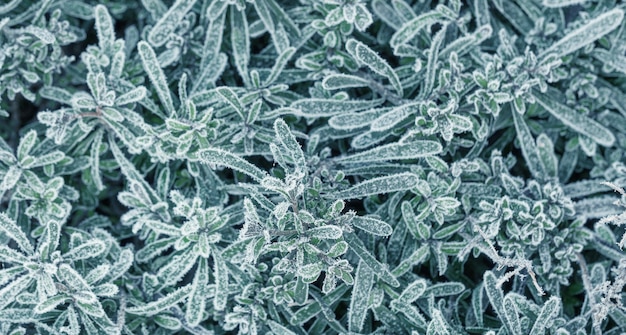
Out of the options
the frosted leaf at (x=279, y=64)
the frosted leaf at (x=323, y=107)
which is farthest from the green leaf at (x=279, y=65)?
the frosted leaf at (x=323, y=107)

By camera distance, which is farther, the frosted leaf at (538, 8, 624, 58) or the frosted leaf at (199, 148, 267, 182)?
the frosted leaf at (538, 8, 624, 58)

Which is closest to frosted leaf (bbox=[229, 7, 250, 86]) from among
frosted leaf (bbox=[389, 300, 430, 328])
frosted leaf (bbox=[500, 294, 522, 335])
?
frosted leaf (bbox=[389, 300, 430, 328])

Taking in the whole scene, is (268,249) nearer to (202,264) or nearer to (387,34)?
(202,264)

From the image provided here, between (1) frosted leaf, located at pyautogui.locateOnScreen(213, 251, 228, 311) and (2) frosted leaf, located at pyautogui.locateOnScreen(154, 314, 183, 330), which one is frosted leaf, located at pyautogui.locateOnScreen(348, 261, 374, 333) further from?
(2) frosted leaf, located at pyautogui.locateOnScreen(154, 314, 183, 330)

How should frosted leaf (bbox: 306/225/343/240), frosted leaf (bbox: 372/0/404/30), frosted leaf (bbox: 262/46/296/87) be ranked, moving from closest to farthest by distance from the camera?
frosted leaf (bbox: 306/225/343/240)
frosted leaf (bbox: 262/46/296/87)
frosted leaf (bbox: 372/0/404/30)

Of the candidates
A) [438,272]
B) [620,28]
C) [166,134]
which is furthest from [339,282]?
[620,28]

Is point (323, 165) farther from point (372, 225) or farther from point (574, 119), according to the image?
point (574, 119)

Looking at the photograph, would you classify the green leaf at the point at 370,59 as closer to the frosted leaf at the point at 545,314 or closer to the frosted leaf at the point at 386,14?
the frosted leaf at the point at 386,14
